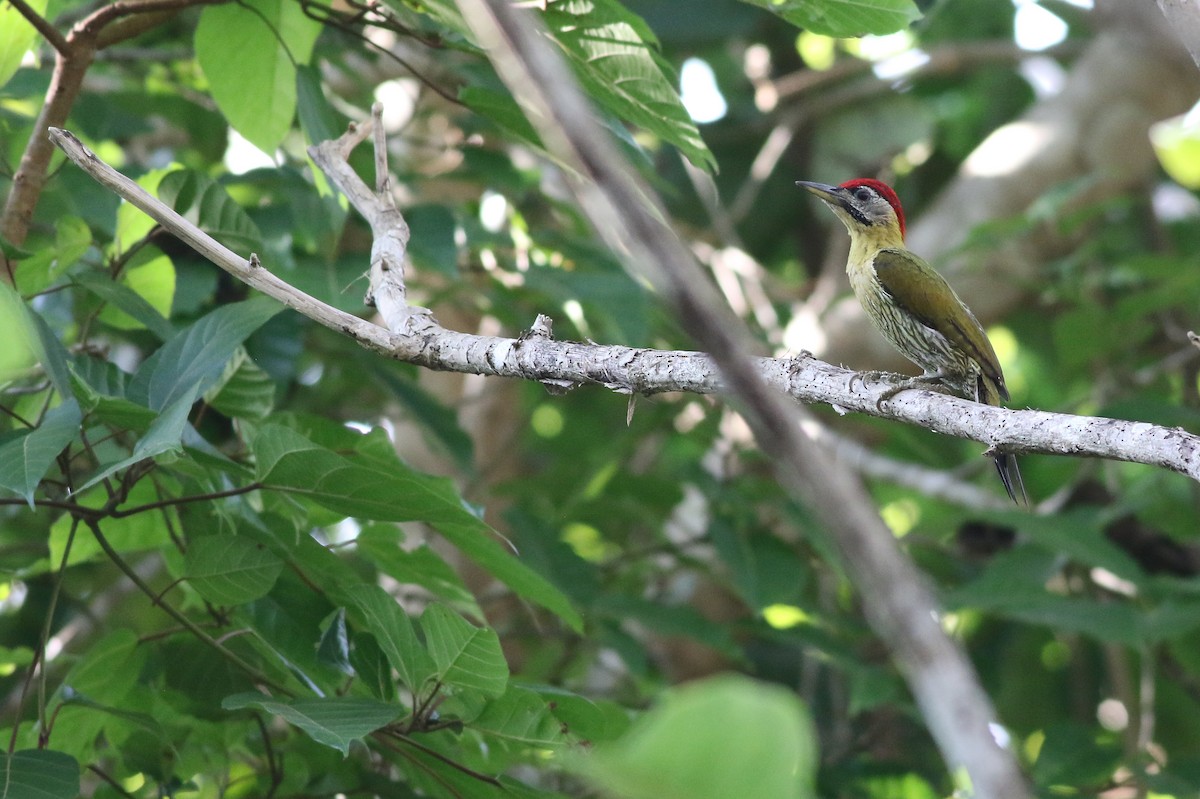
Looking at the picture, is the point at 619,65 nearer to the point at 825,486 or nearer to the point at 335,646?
the point at 335,646

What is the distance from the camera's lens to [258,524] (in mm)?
2330

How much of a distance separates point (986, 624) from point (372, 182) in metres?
3.92

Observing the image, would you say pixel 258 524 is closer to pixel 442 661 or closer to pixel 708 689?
pixel 442 661

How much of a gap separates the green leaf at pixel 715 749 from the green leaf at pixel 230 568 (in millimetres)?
1629

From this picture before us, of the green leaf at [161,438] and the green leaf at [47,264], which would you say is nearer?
the green leaf at [161,438]

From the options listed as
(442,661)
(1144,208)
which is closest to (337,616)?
(442,661)

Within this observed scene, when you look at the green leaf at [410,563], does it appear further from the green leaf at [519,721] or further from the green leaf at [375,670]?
the green leaf at [519,721]

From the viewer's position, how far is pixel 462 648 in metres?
2.06

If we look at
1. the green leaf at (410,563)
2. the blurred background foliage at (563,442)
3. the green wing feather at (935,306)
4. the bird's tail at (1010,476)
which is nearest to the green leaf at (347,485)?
the blurred background foliage at (563,442)

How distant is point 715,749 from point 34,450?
1542 mm

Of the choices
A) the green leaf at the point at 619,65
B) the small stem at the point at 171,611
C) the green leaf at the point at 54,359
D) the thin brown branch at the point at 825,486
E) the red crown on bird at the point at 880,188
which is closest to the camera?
the thin brown branch at the point at 825,486

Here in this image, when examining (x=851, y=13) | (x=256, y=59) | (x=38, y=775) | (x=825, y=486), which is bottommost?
(x=38, y=775)

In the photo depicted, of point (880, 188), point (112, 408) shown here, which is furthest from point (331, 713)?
point (880, 188)

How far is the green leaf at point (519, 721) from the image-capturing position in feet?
7.27
